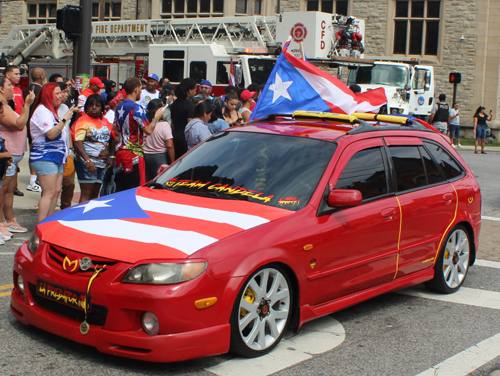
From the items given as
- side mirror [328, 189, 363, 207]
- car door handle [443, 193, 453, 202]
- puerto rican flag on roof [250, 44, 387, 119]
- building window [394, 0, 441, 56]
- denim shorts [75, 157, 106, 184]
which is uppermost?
building window [394, 0, 441, 56]

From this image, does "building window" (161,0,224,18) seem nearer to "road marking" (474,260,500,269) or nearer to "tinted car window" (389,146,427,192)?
"road marking" (474,260,500,269)

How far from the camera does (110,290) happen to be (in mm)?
3834

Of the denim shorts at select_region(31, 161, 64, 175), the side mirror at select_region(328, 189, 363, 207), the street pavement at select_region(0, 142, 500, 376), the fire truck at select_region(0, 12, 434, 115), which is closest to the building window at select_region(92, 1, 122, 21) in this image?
the fire truck at select_region(0, 12, 434, 115)

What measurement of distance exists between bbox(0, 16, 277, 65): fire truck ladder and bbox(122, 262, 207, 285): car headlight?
709 inches

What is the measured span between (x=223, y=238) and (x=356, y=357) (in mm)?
1231

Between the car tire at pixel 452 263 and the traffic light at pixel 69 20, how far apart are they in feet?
25.1

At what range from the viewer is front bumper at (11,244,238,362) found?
379 cm

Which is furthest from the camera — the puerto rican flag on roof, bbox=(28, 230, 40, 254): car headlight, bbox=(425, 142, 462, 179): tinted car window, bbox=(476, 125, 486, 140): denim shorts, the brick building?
the brick building

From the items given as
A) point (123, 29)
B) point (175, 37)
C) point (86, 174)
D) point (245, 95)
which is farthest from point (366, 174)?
point (123, 29)

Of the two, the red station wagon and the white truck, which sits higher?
the white truck

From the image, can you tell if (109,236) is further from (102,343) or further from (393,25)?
(393,25)

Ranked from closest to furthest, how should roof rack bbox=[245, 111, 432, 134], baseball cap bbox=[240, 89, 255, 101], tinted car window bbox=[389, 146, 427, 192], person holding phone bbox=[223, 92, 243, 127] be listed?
tinted car window bbox=[389, 146, 427, 192], roof rack bbox=[245, 111, 432, 134], person holding phone bbox=[223, 92, 243, 127], baseball cap bbox=[240, 89, 255, 101]

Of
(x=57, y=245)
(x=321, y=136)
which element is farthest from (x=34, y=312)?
(x=321, y=136)

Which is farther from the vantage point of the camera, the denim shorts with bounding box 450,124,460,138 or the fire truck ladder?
the denim shorts with bounding box 450,124,460,138
